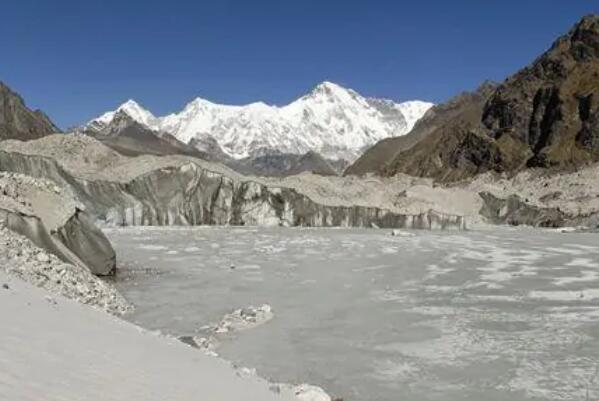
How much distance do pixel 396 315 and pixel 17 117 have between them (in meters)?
130

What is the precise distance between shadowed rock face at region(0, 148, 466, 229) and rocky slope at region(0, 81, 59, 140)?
71655mm

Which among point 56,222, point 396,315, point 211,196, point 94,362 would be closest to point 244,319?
point 396,315

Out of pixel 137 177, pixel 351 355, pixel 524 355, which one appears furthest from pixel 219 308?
pixel 137 177

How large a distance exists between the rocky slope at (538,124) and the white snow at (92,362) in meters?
108

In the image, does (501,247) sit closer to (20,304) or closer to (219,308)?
(219,308)

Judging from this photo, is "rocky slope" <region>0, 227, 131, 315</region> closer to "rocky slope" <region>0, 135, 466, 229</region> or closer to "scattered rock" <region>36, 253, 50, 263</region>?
"scattered rock" <region>36, 253, 50, 263</region>

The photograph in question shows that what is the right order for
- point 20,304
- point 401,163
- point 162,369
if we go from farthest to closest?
point 401,163
point 20,304
point 162,369

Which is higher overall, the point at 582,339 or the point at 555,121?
the point at 555,121

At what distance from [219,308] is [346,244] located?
2358 centimetres

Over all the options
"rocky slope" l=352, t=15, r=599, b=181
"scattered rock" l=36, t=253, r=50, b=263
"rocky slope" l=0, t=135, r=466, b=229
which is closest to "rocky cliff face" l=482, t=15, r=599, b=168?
"rocky slope" l=352, t=15, r=599, b=181

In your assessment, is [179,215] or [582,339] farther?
[179,215]

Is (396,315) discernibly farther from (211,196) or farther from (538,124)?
(538,124)

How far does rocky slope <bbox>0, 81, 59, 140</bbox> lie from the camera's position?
12800 centimetres

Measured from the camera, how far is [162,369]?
8.38 meters
